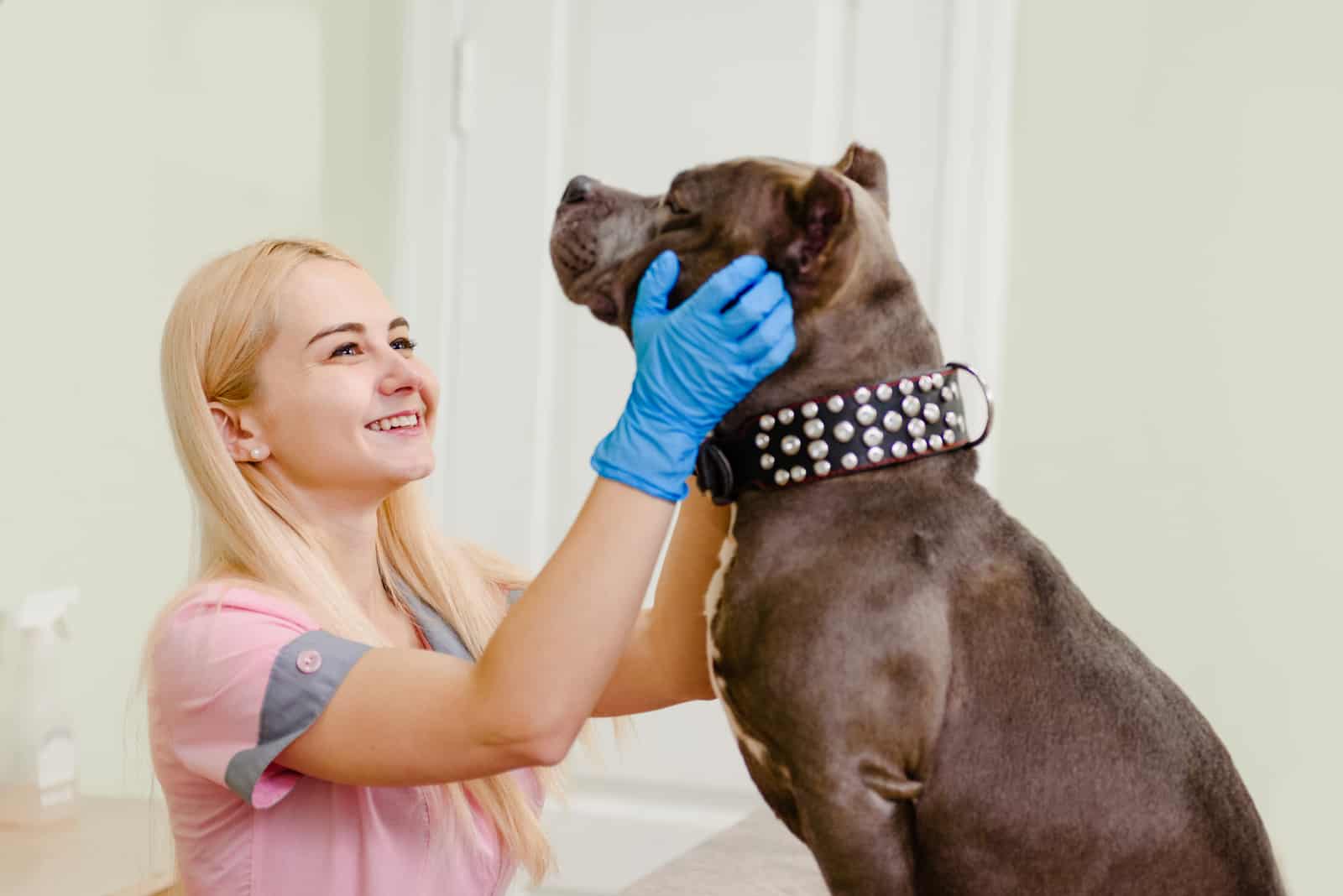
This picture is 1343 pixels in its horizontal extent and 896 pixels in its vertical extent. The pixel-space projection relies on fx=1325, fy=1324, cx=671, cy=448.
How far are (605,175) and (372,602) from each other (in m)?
1.55

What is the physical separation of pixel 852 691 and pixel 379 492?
83 centimetres

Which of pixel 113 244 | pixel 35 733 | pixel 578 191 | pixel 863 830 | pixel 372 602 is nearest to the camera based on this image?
pixel 863 830

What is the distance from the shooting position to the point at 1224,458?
2639 mm

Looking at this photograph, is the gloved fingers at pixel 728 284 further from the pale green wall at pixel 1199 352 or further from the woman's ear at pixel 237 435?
the pale green wall at pixel 1199 352

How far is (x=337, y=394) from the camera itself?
1.56m

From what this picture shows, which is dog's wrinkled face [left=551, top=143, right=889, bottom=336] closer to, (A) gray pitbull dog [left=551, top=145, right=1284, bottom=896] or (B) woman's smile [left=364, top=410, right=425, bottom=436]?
(A) gray pitbull dog [left=551, top=145, right=1284, bottom=896]

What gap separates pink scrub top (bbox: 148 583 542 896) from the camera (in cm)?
135

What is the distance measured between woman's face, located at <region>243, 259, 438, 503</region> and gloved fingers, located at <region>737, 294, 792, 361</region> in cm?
62

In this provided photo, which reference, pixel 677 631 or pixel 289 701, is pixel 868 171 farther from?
A: pixel 289 701

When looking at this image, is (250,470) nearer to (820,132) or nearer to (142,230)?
(142,230)

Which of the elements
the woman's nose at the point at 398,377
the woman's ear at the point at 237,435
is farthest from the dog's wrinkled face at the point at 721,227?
the woman's ear at the point at 237,435

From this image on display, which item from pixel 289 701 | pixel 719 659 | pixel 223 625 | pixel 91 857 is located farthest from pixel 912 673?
pixel 91 857

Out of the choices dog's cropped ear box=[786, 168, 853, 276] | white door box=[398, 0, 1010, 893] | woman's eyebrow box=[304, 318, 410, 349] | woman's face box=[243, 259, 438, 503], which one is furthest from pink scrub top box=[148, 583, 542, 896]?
white door box=[398, 0, 1010, 893]

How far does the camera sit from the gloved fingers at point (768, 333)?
3.61 ft
